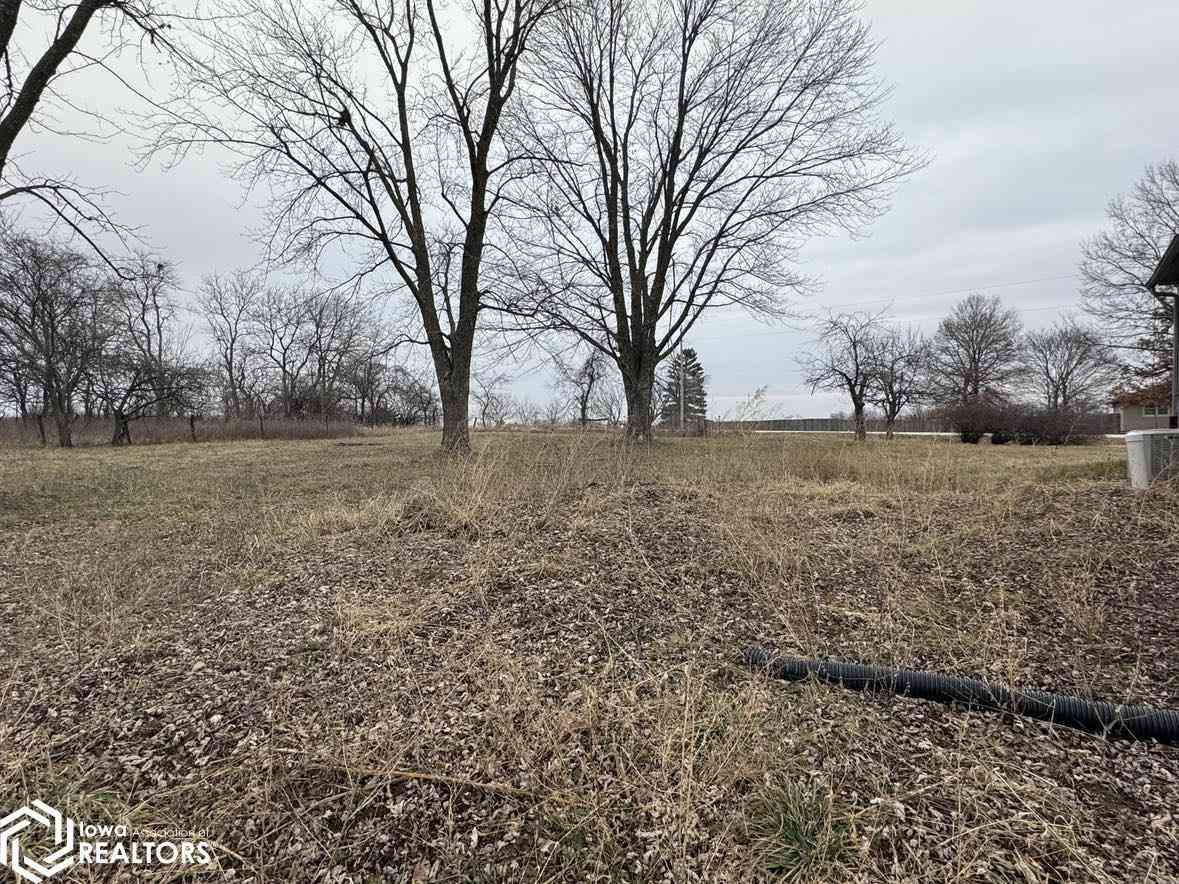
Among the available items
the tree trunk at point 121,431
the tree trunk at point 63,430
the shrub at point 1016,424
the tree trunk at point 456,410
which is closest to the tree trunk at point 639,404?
the tree trunk at point 456,410

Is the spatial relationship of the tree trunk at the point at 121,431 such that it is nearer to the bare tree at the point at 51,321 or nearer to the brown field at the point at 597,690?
the bare tree at the point at 51,321

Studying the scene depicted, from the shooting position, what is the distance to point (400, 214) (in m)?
11.3

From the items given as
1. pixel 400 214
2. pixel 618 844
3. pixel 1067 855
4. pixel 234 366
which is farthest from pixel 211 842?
pixel 234 366

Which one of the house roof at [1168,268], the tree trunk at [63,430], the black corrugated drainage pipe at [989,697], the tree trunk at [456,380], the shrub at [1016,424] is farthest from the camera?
the shrub at [1016,424]

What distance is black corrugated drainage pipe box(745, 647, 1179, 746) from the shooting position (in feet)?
5.80

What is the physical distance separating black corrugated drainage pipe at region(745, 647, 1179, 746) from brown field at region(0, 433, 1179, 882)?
0.19 feet

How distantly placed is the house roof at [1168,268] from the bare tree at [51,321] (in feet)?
99.3

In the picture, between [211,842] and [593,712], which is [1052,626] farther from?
[211,842]

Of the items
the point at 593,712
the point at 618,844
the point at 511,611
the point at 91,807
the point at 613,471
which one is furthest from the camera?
the point at 613,471

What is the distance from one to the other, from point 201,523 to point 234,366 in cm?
4023

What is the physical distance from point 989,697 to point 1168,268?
1016 cm

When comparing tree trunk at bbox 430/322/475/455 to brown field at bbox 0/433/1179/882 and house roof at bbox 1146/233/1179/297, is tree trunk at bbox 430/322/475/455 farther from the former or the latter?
house roof at bbox 1146/233/1179/297

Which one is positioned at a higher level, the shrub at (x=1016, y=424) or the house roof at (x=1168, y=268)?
the house roof at (x=1168, y=268)

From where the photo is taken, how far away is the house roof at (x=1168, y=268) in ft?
25.2
